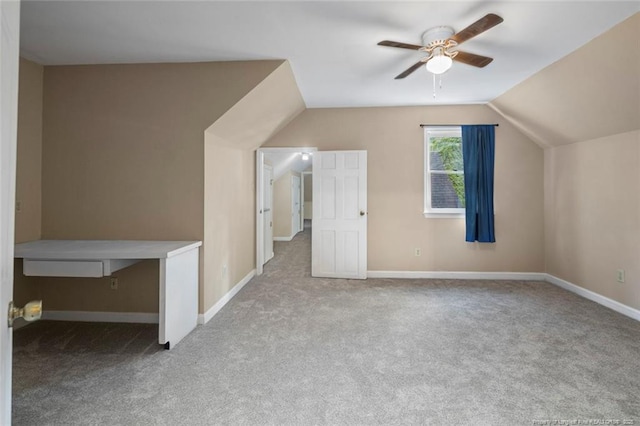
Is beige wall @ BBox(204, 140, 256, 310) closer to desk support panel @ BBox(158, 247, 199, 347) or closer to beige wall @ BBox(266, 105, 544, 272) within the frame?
desk support panel @ BBox(158, 247, 199, 347)

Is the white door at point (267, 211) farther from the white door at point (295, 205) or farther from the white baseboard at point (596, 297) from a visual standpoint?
the white baseboard at point (596, 297)

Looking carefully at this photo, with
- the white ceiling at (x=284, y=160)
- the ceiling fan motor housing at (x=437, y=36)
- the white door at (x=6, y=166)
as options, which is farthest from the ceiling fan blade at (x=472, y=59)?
the white door at (x=6, y=166)

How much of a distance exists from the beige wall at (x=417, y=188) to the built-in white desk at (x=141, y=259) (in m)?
2.46

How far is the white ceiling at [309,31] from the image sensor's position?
2.04 metres

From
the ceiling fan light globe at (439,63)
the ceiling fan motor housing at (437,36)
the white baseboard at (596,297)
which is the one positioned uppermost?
the ceiling fan motor housing at (437,36)

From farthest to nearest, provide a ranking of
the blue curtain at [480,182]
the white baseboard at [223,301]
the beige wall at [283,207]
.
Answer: the beige wall at [283,207], the blue curtain at [480,182], the white baseboard at [223,301]

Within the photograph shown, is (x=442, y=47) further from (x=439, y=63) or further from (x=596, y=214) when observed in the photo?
(x=596, y=214)

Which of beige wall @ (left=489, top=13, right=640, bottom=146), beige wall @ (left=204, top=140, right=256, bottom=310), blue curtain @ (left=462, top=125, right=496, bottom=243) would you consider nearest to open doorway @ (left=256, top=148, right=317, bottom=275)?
beige wall @ (left=204, top=140, right=256, bottom=310)

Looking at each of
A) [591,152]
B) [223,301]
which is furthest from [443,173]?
[223,301]

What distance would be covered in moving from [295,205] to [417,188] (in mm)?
5035

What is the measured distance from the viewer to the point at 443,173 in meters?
4.45

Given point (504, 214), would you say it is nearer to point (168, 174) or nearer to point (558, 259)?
point (558, 259)

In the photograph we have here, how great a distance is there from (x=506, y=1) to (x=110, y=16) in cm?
275

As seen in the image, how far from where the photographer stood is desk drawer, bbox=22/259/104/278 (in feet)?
7.18
